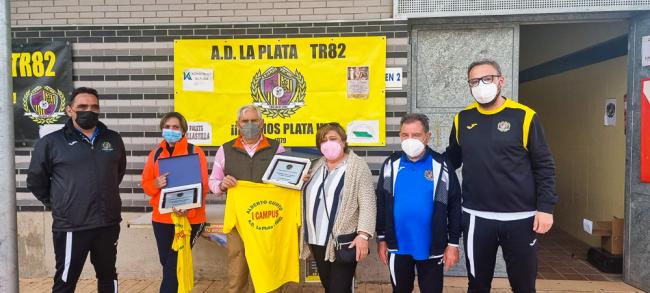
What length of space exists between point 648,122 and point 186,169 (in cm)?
442

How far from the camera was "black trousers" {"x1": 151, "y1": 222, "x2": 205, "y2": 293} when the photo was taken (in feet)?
11.9

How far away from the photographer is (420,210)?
2.98 m

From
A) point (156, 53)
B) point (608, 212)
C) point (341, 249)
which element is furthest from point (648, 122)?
point (156, 53)

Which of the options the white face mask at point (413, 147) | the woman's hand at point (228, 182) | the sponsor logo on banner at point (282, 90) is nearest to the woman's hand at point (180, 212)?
the woman's hand at point (228, 182)

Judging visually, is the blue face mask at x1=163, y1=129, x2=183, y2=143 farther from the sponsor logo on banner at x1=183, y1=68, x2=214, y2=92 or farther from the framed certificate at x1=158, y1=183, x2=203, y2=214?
the sponsor logo on banner at x1=183, y1=68, x2=214, y2=92

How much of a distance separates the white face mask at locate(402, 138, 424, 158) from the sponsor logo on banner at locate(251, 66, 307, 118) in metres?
1.95

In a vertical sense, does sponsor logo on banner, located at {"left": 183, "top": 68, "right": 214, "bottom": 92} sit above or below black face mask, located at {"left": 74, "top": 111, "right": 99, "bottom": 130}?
above

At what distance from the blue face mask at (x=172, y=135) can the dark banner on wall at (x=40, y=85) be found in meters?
2.03

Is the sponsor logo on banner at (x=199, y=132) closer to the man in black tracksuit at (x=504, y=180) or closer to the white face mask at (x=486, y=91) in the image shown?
the man in black tracksuit at (x=504, y=180)

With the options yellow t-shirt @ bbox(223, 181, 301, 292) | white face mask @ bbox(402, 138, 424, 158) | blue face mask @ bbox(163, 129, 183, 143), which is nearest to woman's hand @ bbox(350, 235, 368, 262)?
yellow t-shirt @ bbox(223, 181, 301, 292)

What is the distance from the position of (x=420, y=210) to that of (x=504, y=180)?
59cm

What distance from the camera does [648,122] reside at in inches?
171

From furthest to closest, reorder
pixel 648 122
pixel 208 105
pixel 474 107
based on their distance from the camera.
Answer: pixel 208 105 → pixel 648 122 → pixel 474 107

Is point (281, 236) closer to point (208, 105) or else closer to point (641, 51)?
point (208, 105)
